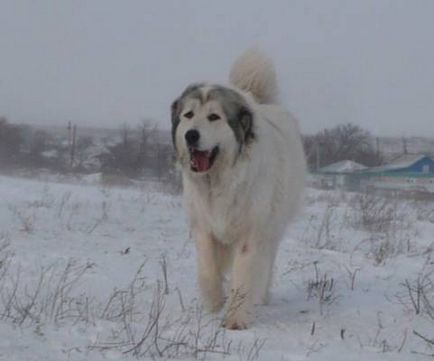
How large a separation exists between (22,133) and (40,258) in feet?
187

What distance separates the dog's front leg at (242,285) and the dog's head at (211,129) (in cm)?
57

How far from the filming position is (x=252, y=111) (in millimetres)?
4184

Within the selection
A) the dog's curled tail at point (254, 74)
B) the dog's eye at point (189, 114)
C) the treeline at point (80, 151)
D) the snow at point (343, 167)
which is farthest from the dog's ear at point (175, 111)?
the snow at point (343, 167)

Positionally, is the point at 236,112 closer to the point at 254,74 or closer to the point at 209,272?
the point at 209,272

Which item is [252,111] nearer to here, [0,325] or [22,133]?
[0,325]

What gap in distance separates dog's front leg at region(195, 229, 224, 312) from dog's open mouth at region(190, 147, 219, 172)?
1.52ft

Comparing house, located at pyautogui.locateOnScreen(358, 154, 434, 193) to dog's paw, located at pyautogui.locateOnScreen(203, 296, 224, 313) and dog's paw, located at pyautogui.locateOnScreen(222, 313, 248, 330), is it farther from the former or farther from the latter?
dog's paw, located at pyautogui.locateOnScreen(222, 313, 248, 330)

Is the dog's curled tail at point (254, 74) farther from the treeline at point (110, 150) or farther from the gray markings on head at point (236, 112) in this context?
the treeline at point (110, 150)

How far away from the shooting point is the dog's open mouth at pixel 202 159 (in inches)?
158

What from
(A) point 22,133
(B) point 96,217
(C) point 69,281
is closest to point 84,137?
(A) point 22,133

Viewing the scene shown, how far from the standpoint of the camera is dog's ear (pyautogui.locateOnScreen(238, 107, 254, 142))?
4.11 meters

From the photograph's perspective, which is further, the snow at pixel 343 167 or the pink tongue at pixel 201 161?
the snow at pixel 343 167

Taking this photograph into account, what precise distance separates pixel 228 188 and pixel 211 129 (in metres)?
0.40

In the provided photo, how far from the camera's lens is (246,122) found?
4.13 meters
